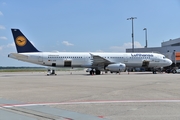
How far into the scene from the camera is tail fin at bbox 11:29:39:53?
36219mm

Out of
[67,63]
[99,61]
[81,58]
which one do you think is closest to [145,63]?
[99,61]

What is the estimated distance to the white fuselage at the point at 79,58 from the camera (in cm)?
3659

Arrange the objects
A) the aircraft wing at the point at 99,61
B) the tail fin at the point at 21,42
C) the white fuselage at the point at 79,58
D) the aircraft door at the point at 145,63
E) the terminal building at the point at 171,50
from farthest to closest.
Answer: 1. the terminal building at the point at 171,50
2. the aircraft door at the point at 145,63
3. the aircraft wing at the point at 99,61
4. the white fuselage at the point at 79,58
5. the tail fin at the point at 21,42

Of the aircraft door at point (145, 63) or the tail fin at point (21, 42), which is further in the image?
the aircraft door at point (145, 63)

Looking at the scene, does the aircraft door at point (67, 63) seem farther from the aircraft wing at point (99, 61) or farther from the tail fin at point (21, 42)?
the tail fin at point (21, 42)

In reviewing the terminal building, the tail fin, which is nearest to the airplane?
the tail fin

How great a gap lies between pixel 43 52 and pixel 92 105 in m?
30.1

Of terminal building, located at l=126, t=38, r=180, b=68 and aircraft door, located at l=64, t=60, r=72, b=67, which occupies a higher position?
terminal building, located at l=126, t=38, r=180, b=68

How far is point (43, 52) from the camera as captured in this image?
1471 inches

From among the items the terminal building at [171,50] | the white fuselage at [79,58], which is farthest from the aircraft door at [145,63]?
the terminal building at [171,50]

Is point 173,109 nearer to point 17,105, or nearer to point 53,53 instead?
point 17,105

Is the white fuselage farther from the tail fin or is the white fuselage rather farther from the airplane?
the tail fin

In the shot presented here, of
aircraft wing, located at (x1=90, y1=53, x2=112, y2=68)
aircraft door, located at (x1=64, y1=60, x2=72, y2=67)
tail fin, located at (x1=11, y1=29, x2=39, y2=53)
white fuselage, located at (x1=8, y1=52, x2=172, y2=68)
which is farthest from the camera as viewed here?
aircraft door, located at (x1=64, y1=60, x2=72, y2=67)

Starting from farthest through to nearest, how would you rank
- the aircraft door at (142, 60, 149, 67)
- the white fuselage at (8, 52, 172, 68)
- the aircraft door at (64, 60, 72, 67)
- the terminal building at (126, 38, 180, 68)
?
the terminal building at (126, 38, 180, 68) < the aircraft door at (142, 60, 149, 67) < the aircraft door at (64, 60, 72, 67) < the white fuselage at (8, 52, 172, 68)
